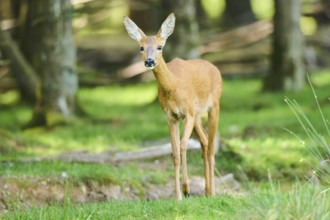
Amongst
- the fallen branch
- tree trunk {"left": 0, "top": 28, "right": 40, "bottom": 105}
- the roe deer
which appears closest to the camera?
the roe deer

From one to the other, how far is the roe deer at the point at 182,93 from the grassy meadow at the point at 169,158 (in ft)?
1.50

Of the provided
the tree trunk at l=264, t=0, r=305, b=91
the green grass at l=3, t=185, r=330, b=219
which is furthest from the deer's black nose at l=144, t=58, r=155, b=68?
the tree trunk at l=264, t=0, r=305, b=91

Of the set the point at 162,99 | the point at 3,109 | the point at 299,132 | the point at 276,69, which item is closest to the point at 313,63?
the point at 276,69

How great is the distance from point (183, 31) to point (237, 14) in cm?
846

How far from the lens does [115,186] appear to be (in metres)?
11.2

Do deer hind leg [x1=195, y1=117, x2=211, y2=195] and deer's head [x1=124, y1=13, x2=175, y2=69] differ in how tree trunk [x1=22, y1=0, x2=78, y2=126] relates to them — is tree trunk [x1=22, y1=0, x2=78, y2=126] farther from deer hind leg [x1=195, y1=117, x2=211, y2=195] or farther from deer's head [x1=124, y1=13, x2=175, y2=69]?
deer's head [x1=124, y1=13, x2=175, y2=69]

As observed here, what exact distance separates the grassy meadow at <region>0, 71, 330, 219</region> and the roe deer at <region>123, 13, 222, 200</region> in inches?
18.0

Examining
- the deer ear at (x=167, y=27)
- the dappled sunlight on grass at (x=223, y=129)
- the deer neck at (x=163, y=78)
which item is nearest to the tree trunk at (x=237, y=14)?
the dappled sunlight on grass at (x=223, y=129)

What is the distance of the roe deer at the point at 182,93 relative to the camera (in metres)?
9.12

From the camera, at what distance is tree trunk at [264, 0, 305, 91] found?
63.0 feet

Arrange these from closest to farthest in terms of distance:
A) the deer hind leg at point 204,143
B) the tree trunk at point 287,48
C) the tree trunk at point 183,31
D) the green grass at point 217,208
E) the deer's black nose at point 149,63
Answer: the green grass at point 217,208
the deer's black nose at point 149,63
the deer hind leg at point 204,143
the tree trunk at point 183,31
the tree trunk at point 287,48

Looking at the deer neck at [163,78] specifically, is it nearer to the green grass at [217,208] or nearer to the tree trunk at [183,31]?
the green grass at [217,208]

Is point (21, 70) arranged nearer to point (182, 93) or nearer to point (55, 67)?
point (55, 67)

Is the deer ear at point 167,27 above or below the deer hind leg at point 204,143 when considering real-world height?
above
